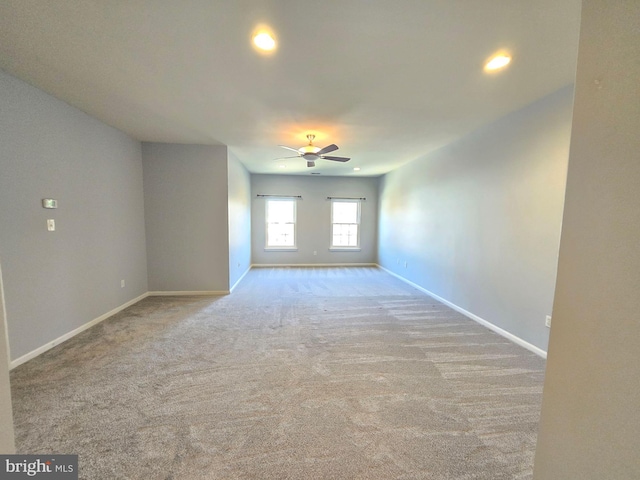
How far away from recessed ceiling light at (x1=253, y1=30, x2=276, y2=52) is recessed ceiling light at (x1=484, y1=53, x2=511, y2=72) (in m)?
1.64

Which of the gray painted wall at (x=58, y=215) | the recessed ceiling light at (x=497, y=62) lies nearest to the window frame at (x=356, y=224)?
the gray painted wall at (x=58, y=215)

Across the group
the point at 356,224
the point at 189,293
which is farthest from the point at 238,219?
the point at 356,224

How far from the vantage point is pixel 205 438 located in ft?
4.78

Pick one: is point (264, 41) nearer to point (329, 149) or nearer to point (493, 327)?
point (329, 149)

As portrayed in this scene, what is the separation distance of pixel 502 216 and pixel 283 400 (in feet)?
10.1

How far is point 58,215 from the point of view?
8.30ft

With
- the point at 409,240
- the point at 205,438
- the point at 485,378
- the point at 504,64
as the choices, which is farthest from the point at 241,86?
the point at 409,240

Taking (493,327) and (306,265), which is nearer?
(493,327)

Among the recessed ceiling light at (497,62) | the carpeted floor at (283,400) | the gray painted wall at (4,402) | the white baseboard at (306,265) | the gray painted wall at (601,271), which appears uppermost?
the recessed ceiling light at (497,62)

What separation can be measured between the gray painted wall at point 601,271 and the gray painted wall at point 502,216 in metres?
2.11

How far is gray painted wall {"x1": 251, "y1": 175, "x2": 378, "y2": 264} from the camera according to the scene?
6672 millimetres

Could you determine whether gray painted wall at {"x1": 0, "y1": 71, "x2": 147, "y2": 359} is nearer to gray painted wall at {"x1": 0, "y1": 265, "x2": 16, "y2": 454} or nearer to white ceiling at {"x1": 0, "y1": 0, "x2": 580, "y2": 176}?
white ceiling at {"x1": 0, "y1": 0, "x2": 580, "y2": 176}

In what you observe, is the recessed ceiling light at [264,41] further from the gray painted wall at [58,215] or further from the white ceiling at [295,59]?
the gray painted wall at [58,215]

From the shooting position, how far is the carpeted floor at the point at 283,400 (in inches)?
52.3
